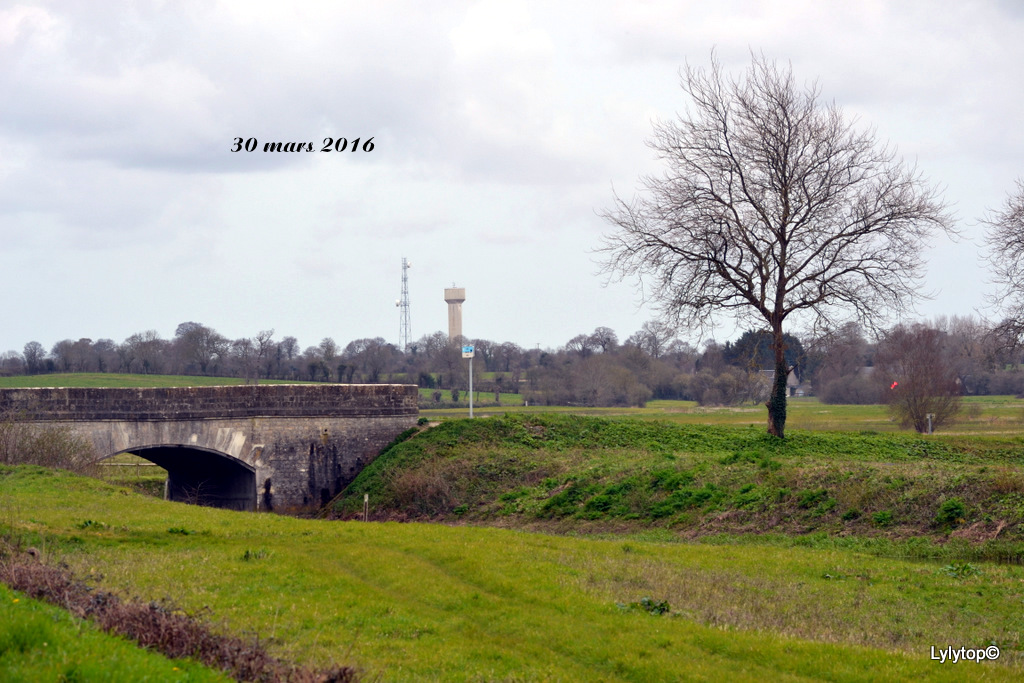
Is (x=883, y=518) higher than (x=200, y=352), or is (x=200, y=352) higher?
(x=200, y=352)

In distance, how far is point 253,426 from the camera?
90.3 ft

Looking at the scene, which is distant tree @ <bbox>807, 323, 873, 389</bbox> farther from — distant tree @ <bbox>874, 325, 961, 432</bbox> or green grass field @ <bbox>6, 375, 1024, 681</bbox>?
green grass field @ <bbox>6, 375, 1024, 681</bbox>

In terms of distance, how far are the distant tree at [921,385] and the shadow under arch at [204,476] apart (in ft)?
84.1

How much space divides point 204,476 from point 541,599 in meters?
26.0

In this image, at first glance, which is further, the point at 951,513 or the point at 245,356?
the point at 245,356

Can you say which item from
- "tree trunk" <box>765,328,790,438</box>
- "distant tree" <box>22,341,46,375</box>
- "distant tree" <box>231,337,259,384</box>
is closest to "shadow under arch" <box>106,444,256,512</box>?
"tree trunk" <box>765,328,790,438</box>

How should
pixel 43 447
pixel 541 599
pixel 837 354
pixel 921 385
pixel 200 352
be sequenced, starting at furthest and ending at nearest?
pixel 200 352 < pixel 837 354 < pixel 921 385 < pixel 43 447 < pixel 541 599

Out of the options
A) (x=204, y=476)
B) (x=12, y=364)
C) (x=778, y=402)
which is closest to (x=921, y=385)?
(x=778, y=402)

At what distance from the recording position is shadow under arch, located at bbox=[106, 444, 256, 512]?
27.6 meters

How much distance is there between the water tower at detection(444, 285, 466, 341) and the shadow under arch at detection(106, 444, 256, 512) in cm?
7065

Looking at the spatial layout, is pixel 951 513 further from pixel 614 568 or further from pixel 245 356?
pixel 245 356

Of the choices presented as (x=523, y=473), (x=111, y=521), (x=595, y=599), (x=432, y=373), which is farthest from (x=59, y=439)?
(x=432, y=373)

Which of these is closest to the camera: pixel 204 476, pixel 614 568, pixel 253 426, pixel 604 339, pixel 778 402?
pixel 614 568

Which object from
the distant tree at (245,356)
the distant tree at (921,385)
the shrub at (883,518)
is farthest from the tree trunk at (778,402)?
the distant tree at (245,356)
